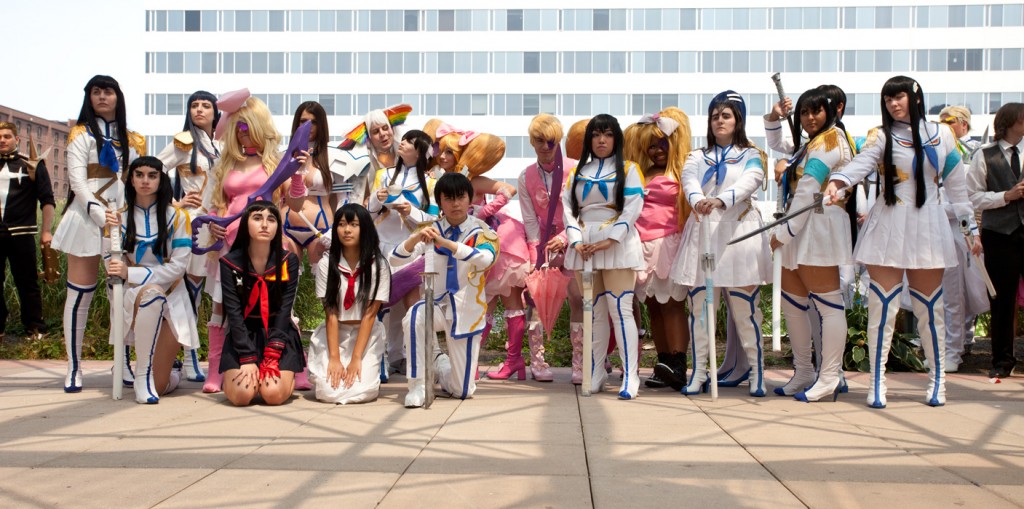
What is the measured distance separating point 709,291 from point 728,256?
0.39 m

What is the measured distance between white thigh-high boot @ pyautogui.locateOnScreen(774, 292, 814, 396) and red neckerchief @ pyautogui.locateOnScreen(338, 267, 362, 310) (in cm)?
273

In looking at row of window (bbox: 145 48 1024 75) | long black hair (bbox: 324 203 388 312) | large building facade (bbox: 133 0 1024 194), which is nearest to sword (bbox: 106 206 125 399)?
long black hair (bbox: 324 203 388 312)

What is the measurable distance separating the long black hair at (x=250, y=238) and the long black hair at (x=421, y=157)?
1.01 m

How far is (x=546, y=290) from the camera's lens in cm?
623

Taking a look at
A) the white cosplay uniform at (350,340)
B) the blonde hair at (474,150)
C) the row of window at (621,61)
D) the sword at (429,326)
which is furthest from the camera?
the row of window at (621,61)

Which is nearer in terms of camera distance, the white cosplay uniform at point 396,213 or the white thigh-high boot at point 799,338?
the white thigh-high boot at point 799,338

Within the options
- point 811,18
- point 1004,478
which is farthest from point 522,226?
point 811,18

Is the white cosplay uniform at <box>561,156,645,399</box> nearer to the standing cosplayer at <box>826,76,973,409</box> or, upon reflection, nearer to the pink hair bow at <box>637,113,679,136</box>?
the pink hair bow at <box>637,113,679,136</box>

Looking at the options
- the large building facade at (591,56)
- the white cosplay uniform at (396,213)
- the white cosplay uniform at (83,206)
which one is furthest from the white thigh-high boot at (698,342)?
the large building facade at (591,56)

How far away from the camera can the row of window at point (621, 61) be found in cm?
5272

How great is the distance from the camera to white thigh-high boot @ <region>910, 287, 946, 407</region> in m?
5.54

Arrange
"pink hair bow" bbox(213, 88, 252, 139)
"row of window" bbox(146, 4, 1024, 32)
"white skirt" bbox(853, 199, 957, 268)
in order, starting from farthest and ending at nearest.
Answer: "row of window" bbox(146, 4, 1024, 32), "pink hair bow" bbox(213, 88, 252, 139), "white skirt" bbox(853, 199, 957, 268)

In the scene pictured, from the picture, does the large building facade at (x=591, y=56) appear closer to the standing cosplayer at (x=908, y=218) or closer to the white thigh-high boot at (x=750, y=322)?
the white thigh-high boot at (x=750, y=322)

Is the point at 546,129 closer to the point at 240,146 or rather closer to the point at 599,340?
the point at 599,340
